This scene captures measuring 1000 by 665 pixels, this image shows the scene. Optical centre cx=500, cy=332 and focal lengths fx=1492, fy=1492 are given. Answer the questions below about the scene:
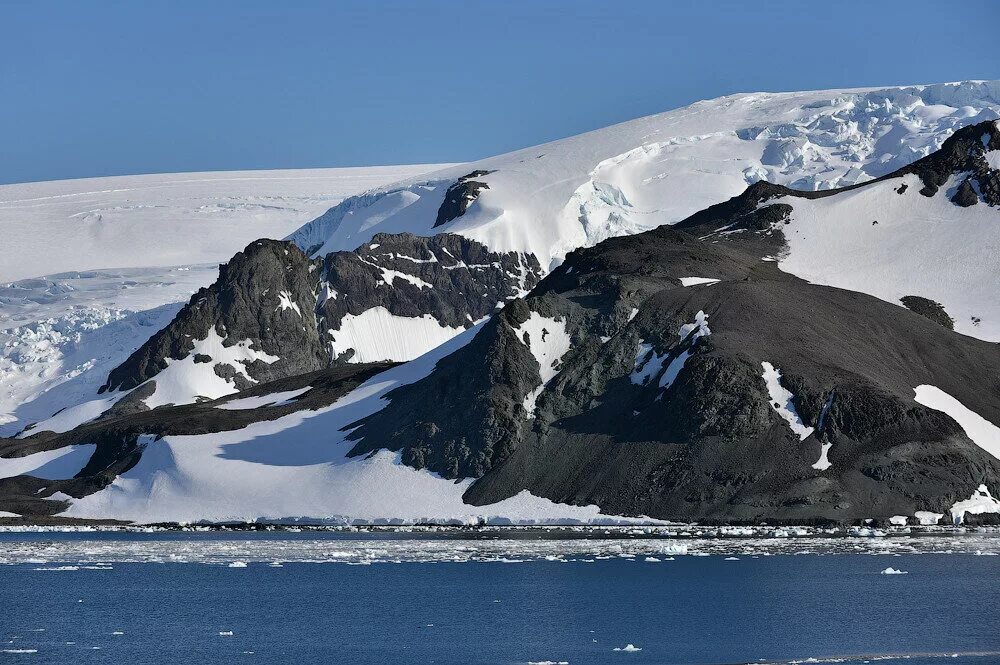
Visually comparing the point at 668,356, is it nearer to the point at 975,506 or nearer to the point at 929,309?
A: the point at 975,506

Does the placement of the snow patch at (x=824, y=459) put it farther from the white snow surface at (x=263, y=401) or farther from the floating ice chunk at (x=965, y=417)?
the white snow surface at (x=263, y=401)

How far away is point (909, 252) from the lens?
189250mm

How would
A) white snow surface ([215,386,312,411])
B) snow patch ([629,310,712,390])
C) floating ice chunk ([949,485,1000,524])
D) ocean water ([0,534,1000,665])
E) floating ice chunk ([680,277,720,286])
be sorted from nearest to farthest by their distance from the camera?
ocean water ([0,534,1000,665]), floating ice chunk ([949,485,1000,524]), snow patch ([629,310,712,390]), floating ice chunk ([680,277,720,286]), white snow surface ([215,386,312,411])

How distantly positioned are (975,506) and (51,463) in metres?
104

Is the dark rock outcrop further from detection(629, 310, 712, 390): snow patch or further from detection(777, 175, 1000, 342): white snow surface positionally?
detection(629, 310, 712, 390): snow patch

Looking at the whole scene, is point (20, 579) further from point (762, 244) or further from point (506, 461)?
point (762, 244)

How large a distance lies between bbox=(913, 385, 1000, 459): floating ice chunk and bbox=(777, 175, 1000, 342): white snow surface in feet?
91.9

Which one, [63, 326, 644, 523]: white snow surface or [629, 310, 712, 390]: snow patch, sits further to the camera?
[629, 310, 712, 390]: snow patch

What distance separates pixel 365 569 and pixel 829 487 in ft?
169

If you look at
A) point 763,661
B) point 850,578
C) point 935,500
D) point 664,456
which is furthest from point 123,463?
point 763,661

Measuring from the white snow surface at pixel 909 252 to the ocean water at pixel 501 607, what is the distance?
8604 cm

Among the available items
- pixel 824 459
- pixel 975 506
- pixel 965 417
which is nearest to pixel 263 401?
pixel 824 459

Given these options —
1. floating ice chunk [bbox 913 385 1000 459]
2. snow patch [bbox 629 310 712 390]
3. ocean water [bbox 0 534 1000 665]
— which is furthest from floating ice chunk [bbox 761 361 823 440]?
ocean water [bbox 0 534 1000 665]

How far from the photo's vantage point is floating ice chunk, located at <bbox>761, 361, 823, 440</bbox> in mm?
136625
